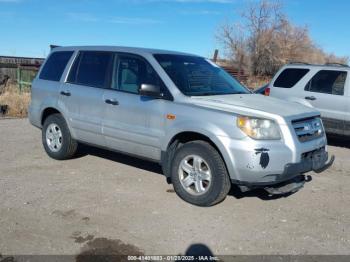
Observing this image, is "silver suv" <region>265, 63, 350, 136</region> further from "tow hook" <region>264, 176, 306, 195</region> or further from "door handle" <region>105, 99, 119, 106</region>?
"door handle" <region>105, 99, 119, 106</region>

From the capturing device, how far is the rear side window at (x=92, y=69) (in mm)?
6250

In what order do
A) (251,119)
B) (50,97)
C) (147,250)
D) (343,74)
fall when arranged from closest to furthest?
(147,250), (251,119), (50,97), (343,74)

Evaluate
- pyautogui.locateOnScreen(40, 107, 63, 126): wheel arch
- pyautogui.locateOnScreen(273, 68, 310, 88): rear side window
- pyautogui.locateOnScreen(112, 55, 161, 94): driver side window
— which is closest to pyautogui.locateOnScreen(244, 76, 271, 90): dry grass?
pyautogui.locateOnScreen(273, 68, 310, 88): rear side window

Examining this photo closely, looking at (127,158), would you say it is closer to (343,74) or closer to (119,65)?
(119,65)

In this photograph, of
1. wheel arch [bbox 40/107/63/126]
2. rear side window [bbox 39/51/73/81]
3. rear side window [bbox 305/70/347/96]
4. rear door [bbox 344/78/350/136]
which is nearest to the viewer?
rear side window [bbox 39/51/73/81]

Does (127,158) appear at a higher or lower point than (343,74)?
lower

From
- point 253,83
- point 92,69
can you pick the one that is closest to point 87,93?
point 92,69

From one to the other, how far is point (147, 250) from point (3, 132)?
6948 mm

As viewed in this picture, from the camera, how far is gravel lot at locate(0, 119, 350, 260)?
4160 mm

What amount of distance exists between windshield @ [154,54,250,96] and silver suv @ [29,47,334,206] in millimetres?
18

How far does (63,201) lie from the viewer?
5266 millimetres

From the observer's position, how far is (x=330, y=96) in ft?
29.4

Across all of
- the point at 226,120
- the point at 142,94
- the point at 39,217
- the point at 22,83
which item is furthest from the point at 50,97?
the point at 22,83

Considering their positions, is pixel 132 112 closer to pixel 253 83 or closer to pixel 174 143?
pixel 174 143
